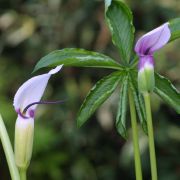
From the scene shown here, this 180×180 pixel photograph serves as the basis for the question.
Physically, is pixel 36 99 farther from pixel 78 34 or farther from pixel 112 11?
pixel 78 34

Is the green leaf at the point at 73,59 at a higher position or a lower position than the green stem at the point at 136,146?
higher

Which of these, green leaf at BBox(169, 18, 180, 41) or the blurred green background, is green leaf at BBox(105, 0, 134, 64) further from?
the blurred green background

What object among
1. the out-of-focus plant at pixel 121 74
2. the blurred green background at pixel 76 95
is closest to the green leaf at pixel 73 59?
the out-of-focus plant at pixel 121 74

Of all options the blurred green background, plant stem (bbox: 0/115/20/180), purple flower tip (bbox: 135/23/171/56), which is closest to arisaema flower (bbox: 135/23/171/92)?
purple flower tip (bbox: 135/23/171/56)

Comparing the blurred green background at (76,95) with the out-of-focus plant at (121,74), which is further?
the blurred green background at (76,95)

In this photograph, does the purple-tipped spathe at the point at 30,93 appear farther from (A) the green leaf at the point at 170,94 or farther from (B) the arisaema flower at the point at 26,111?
(A) the green leaf at the point at 170,94

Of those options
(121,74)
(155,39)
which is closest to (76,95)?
(121,74)

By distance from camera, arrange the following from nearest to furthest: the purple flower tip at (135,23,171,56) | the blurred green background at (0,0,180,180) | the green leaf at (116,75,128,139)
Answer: the purple flower tip at (135,23,171,56) → the green leaf at (116,75,128,139) → the blurred green background at (0,0,180,180)
